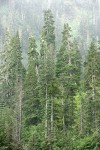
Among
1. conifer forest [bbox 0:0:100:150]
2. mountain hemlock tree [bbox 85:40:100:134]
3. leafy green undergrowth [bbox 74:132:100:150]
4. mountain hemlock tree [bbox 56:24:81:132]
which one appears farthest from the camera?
mountain hemlock tree [bbox 56:24:81:132]

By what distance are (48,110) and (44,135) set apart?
22.1ft

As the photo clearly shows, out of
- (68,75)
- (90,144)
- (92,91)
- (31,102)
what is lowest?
(90,144)

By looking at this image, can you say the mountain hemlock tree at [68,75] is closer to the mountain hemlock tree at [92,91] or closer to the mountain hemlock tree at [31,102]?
the mountain hemlock tree at [92,91]

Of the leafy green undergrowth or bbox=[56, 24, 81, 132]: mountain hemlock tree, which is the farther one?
bbox=[56, 24, 81, 132]: mountain hemlock tree

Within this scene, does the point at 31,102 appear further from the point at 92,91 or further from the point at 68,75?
the point at 92,91

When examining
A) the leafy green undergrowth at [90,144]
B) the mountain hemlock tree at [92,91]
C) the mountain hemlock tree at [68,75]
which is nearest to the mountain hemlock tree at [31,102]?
the mountain hemlock tree at [68,75]

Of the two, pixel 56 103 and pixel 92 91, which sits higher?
pixel 92 91

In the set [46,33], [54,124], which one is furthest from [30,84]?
[46,33]

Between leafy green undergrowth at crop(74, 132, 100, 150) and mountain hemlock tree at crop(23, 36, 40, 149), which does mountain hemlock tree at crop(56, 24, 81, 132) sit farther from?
leafy green undergrowth at crop(74, 132, 100, 150)

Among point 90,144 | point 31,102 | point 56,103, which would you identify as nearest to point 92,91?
point 56,103

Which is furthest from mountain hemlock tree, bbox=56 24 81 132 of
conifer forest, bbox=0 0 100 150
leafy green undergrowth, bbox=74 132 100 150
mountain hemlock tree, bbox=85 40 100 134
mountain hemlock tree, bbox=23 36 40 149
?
leafy green undergrowth, bbox=74 132 100 150

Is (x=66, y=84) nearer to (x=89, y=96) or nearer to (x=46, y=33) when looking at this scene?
(x=89, y=96)

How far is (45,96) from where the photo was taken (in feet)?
213

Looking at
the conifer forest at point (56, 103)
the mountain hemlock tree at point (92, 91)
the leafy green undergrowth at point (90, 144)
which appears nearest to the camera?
the leafy green undergrowth at point (90, 144)
